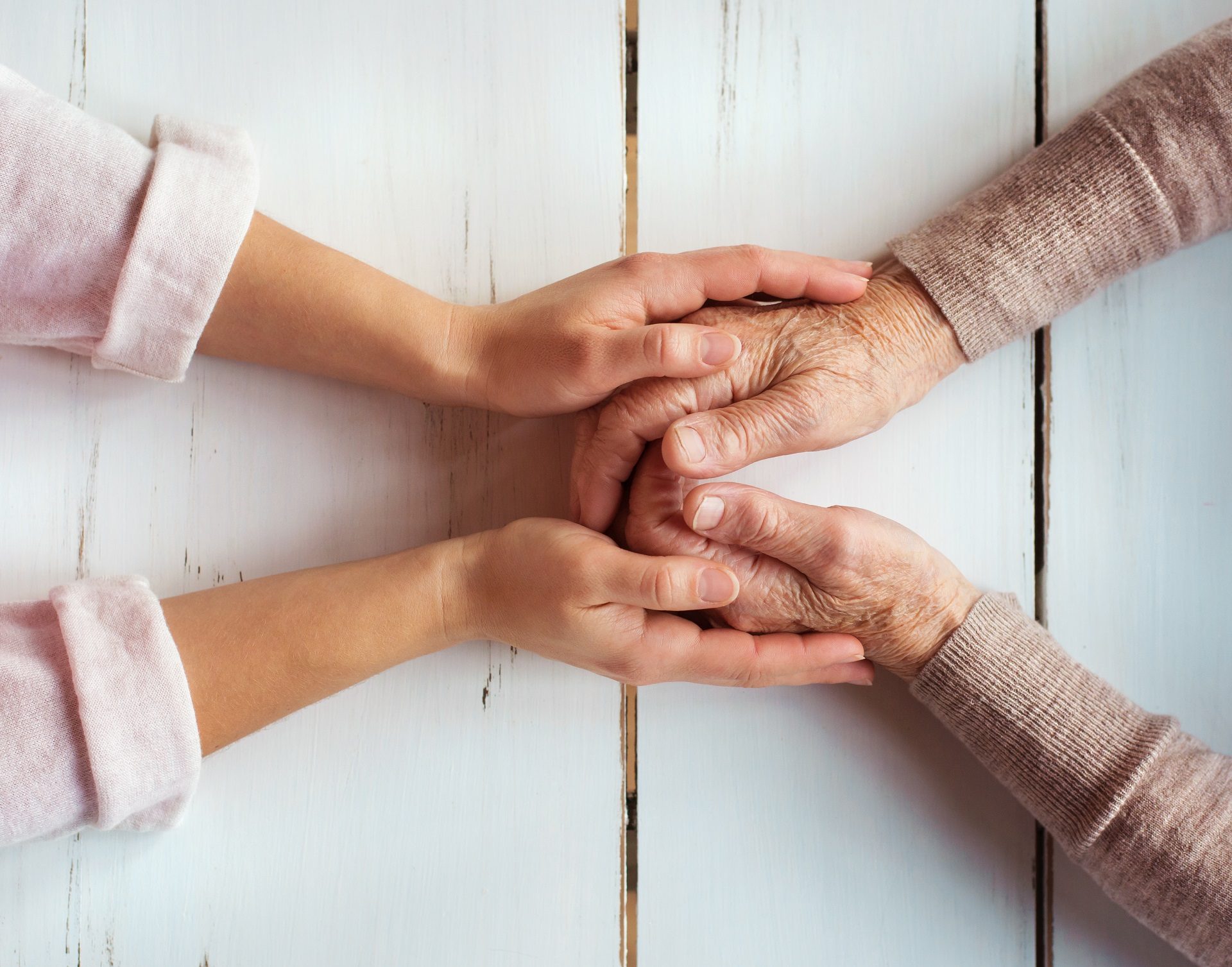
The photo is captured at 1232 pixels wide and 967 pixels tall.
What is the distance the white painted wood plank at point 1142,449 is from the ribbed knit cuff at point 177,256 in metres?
0.88

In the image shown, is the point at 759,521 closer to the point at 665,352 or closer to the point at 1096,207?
the point at 665,352

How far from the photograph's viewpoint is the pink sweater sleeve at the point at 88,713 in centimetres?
68

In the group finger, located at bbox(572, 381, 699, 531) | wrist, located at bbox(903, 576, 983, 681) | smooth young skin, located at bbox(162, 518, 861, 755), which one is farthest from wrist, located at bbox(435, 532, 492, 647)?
wrist, located at bbox(903, 576, 983, 681)

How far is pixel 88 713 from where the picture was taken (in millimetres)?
686

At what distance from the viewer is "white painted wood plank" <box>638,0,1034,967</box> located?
86 cm

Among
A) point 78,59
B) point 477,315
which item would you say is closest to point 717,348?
point 477,315

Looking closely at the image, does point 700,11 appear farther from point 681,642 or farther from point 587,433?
point 681,642

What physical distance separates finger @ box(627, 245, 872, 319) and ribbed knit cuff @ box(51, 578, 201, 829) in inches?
22.2

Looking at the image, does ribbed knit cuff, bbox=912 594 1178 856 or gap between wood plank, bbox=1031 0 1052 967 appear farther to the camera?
gap between wood plank, bbox=1031 0 1052 967

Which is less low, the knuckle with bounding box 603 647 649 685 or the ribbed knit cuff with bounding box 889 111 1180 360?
the ribbed knit cuff with bounding box 889 111 1180 360

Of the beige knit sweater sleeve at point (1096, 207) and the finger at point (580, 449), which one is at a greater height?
the beige knit sweater sleeve at point (1096, 207)

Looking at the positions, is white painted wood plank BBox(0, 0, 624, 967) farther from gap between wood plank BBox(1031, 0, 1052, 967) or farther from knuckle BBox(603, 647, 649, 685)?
gap between wood plank BBox(1031, 0, 1052, 967)

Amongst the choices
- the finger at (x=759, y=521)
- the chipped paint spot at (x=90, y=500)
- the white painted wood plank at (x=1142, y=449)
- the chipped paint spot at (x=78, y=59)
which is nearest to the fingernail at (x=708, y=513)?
the finger at (x=759, y=521)

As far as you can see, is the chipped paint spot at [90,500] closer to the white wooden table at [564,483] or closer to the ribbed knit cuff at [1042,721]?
the white wooden table at [564,483]
